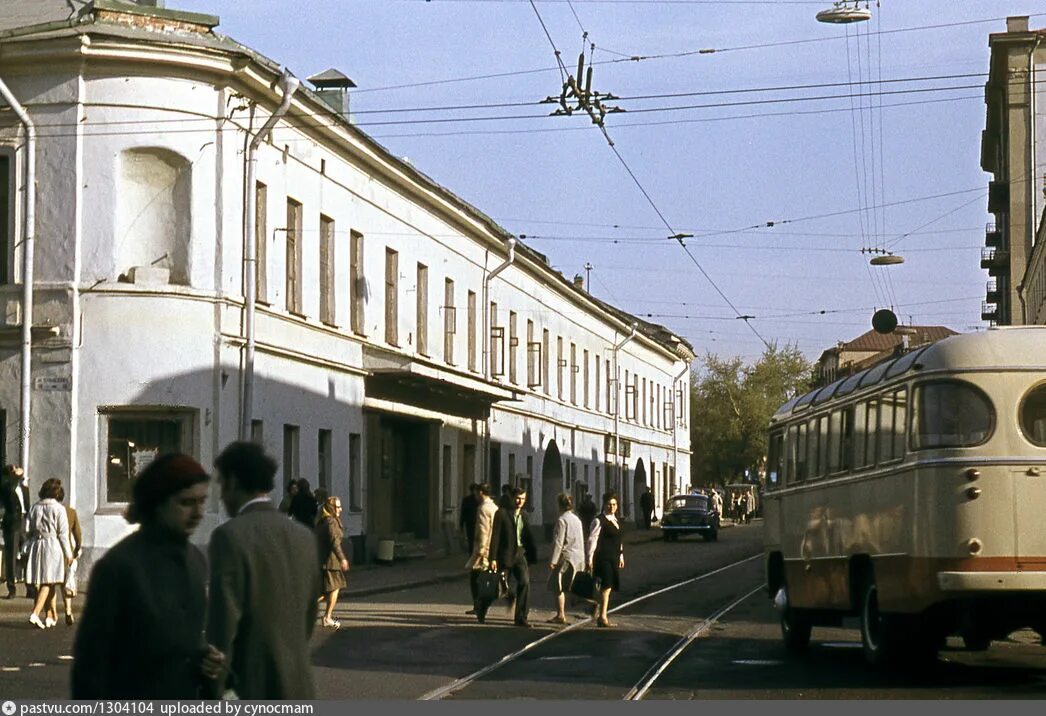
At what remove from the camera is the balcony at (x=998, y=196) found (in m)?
78.5

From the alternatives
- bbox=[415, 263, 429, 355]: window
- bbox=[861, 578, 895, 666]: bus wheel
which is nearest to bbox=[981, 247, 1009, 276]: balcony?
bbox=[415, 263, 429, 355]: window

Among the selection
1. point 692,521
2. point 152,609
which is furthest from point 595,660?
point 692,521

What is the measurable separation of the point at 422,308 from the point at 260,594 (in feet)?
118

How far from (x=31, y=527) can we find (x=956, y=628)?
11.3m

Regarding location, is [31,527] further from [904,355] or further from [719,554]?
[719,554]

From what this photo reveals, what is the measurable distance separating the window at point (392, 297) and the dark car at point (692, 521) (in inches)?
916

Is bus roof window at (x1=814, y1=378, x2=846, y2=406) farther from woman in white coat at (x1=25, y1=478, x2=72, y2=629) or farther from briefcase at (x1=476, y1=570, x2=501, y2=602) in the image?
woman in white coat at (x1=25, y1=478, x2=72, y2=629)

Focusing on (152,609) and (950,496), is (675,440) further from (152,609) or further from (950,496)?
(152,609)

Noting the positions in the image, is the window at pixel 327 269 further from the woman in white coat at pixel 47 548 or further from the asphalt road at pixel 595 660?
the woman in white coat at pixel 47 548

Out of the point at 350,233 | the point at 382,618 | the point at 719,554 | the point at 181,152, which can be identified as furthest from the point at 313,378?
the point at 719,554

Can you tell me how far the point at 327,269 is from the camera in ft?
114

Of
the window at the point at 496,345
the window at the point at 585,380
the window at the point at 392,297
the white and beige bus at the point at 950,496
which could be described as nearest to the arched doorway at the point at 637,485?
the window at the point at 585,380

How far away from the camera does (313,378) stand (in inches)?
1313

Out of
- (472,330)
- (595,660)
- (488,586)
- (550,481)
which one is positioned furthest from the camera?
(550,481)
